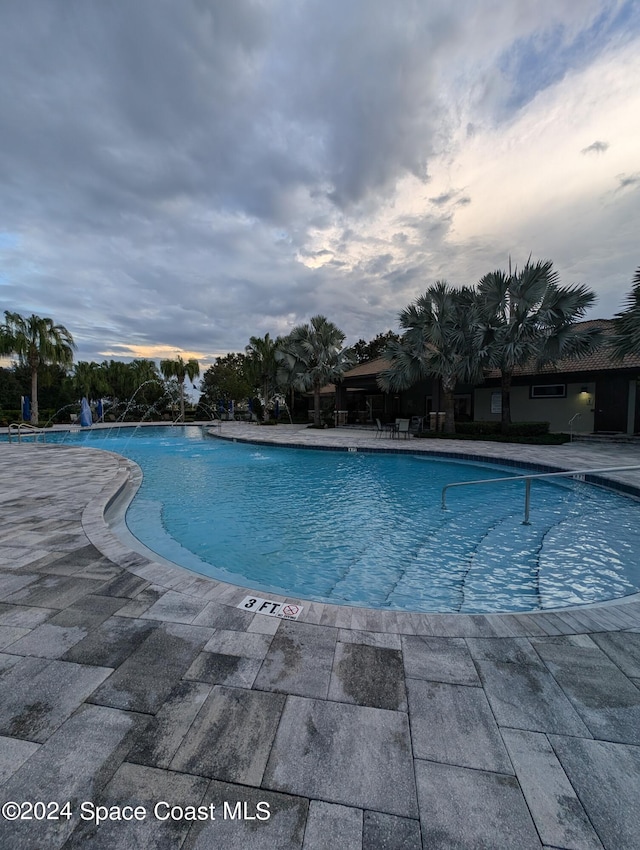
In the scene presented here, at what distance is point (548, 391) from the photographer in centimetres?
1783

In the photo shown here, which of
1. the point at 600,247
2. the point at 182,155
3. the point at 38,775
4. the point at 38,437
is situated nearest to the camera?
the point at 38,775

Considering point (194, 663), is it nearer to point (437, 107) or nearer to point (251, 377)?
point (437, 107)

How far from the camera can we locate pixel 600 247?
15.1 meters

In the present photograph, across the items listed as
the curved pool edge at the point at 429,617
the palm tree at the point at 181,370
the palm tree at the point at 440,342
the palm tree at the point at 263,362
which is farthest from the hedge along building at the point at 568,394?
the palm tree at the point at 181,370

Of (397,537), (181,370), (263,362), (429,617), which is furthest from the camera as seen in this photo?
(181,370)

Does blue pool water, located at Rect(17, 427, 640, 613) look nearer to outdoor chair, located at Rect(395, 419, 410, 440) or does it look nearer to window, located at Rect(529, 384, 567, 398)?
outdoor chair, located at Rect(395, 419, 410, 440)

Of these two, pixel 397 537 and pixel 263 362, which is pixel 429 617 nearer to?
pixel 397 537

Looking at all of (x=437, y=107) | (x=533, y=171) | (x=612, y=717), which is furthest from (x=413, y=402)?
(x=612, y=717)

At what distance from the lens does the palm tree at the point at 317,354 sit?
2275cm

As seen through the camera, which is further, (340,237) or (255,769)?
(340,237)

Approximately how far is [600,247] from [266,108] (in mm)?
14381

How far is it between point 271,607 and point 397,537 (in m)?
3.39

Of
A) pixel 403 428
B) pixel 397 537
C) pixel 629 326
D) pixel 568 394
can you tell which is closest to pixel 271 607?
pixel 397 537

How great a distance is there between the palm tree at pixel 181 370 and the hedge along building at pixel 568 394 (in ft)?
59.0
